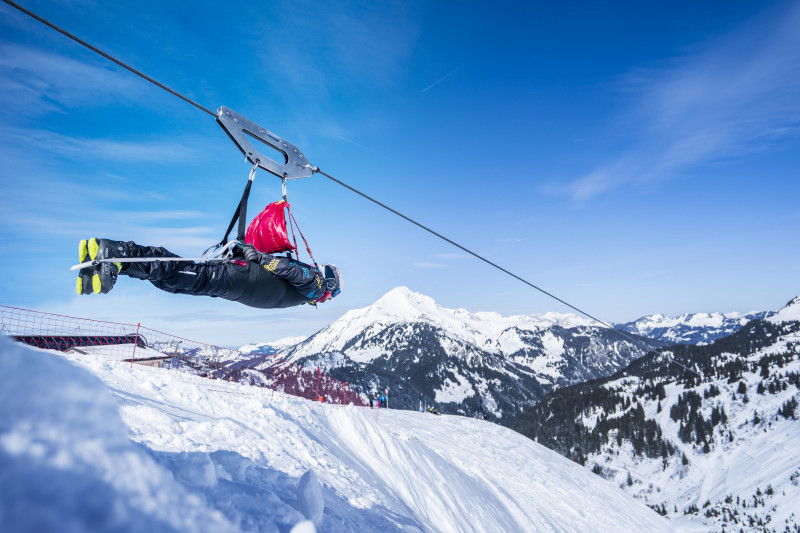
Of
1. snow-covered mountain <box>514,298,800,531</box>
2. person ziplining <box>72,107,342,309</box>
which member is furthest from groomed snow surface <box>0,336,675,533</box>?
snow-covered mountain <box>514,298,800,531</box>

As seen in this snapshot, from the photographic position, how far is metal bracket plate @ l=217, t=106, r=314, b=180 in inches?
198

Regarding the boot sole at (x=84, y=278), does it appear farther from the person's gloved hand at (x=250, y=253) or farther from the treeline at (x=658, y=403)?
the treeline at (x=658, y=403)

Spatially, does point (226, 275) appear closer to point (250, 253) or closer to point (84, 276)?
point (250, 253)

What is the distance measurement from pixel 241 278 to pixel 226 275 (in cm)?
20

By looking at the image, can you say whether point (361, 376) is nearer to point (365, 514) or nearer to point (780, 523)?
point (780, 523)

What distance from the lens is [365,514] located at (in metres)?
6.37

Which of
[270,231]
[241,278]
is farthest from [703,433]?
[241,278]

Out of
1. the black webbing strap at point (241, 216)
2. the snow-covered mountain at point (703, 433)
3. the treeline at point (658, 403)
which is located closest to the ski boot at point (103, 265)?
the black webbing strap at point (241, 216)

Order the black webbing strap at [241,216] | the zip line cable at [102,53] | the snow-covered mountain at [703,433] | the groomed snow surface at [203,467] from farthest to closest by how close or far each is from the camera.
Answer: the snow-covered mountain at [703,433] → the black webbing strap at [241,216] → the zip line cable at [102,53] → the groomed snow surface at [203,467]

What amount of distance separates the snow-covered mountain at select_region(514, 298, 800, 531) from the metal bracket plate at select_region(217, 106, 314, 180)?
96729 mm

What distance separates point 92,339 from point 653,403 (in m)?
169

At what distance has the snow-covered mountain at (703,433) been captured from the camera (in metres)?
96.2

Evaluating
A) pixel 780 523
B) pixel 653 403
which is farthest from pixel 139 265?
pixel 653 403

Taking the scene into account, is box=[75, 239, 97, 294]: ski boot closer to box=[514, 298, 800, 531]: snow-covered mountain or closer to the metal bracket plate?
the metal bracket plate
